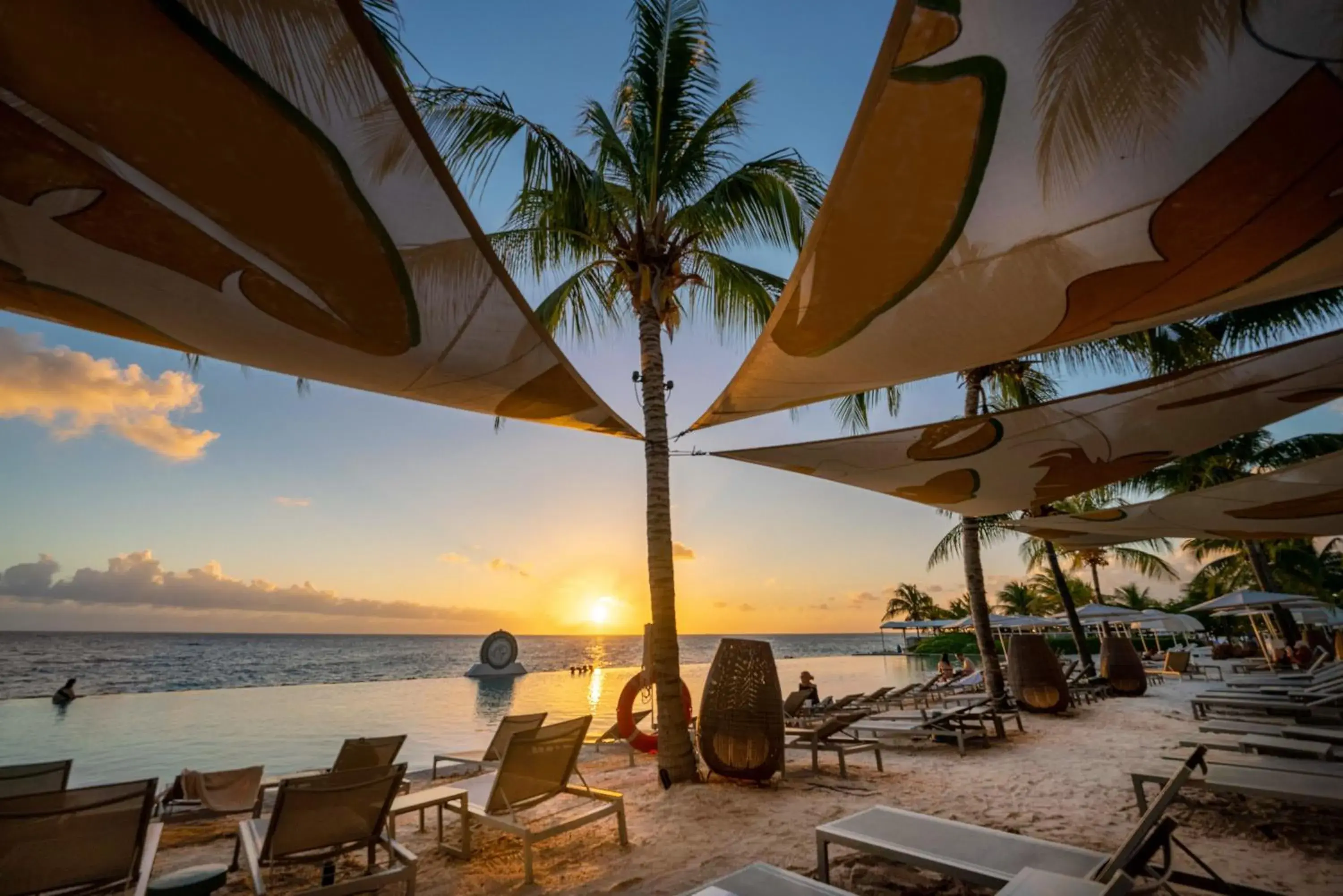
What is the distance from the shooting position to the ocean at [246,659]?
91.5 feet

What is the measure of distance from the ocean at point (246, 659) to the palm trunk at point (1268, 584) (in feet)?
49.3

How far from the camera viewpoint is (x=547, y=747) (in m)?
3.77

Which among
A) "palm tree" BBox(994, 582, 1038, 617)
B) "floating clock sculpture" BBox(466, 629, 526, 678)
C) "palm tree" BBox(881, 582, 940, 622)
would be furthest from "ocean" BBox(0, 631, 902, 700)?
"palm tree" BBox(994, 582, 1038, 617)

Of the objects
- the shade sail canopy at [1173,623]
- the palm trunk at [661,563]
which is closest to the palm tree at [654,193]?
the palm trunk at [661,563]

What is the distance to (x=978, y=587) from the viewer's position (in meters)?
9.42

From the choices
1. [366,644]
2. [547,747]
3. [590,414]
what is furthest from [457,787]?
[366,644]

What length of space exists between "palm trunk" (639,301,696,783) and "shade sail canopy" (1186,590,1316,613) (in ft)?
56.0

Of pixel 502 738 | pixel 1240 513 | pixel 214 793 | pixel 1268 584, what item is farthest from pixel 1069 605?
pixel 214 793

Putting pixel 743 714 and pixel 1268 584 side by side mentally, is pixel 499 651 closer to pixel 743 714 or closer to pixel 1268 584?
pixel 743 714

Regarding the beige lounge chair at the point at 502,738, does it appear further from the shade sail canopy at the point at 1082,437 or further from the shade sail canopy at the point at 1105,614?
the shade sail canopy at the point at 1105,614

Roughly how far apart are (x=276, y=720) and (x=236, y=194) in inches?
596

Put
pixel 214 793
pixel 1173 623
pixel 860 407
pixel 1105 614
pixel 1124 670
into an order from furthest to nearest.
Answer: pixel 1173 623 → pixel 1105 614 → pixel 1124 670 → pixel 860 407 → pixel 214 793

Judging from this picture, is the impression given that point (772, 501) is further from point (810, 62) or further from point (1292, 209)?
point (1292, 209)

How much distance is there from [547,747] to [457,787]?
125cm
